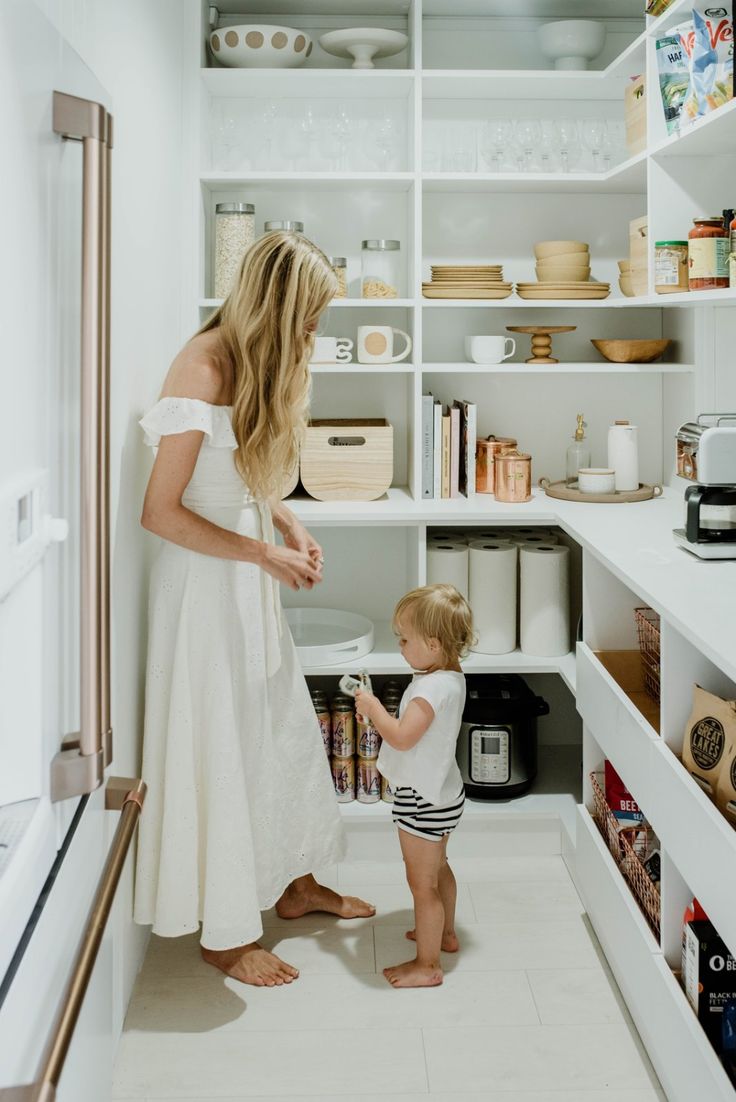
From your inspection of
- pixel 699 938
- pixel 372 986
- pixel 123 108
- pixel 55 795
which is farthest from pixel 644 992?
pixel 123 108

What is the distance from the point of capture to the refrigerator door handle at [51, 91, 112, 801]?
3.64 feet

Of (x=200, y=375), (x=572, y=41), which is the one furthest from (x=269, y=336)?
(x=572, y=41)

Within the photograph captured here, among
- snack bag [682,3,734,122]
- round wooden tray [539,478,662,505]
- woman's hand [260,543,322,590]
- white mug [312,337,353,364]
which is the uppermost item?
snack bag [682,3,734,122]

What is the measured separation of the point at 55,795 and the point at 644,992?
4.50ft

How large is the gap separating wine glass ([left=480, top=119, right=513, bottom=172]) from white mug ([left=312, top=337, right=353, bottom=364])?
25.7 inches

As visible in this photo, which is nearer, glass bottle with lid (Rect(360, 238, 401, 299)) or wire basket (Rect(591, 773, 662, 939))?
wire basket (Rect(591, 773, 662, 939))

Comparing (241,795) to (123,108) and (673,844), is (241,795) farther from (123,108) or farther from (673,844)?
(123,108)

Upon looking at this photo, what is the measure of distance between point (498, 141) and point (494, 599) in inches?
50.2

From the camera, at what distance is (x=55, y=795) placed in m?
1.09

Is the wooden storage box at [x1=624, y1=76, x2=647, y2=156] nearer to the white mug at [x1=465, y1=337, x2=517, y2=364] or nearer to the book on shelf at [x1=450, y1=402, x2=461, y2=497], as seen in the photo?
the white mug at [x1=465, y1=337, x2=517, y2=364]

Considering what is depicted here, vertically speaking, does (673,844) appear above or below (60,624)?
below

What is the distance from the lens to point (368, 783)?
118 inches

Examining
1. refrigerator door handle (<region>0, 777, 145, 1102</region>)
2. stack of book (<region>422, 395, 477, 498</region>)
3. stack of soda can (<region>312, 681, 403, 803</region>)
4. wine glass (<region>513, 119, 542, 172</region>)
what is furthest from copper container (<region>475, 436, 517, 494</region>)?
refrigerator door handle (<region>0, 777, 145, 1102</region>)

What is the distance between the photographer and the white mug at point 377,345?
309cm
